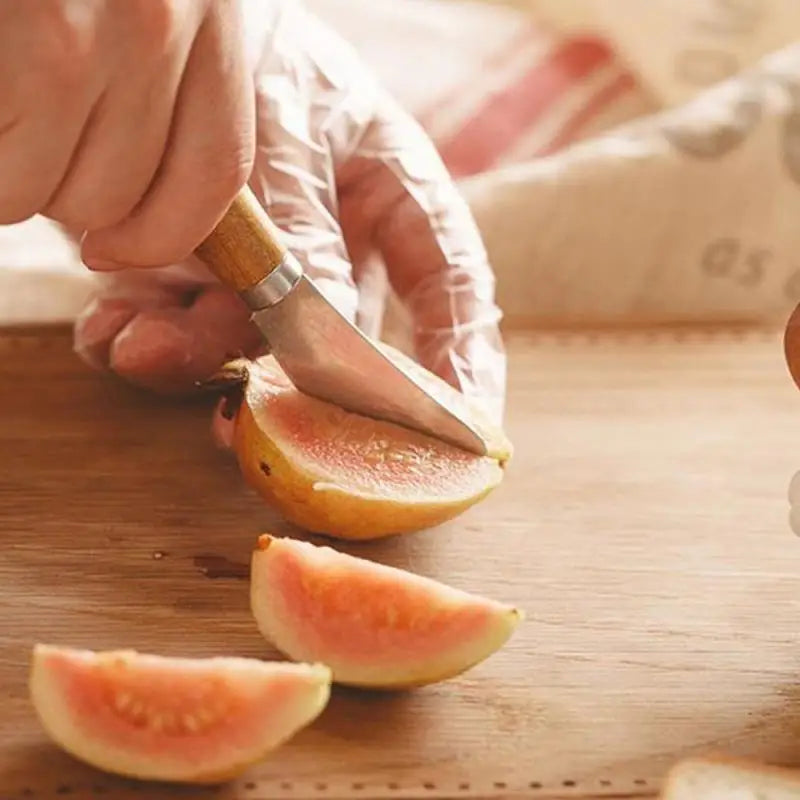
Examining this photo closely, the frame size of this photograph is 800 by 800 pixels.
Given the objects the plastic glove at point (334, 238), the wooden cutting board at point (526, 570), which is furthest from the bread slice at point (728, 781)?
the plastic glove at point (334, 238)

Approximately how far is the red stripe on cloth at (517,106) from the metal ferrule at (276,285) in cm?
78

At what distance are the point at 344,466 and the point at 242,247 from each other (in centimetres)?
19

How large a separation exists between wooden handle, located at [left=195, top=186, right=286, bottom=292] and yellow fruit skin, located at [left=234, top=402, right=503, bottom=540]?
0.39ft

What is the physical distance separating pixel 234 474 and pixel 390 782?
0.40 m

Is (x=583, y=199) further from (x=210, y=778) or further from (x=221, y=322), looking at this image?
(x=210, y=778)

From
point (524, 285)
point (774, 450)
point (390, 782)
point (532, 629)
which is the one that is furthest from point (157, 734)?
point (524, 285)

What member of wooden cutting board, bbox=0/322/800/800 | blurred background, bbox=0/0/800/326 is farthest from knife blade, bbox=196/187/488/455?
blurred background, bbox=0/0/800/326

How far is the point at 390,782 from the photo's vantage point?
0.94 meters

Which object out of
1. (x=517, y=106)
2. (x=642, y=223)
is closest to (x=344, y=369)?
(x=642, y=223)

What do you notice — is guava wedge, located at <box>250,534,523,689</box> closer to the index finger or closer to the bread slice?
the bread slice

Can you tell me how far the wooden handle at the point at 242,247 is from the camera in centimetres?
108

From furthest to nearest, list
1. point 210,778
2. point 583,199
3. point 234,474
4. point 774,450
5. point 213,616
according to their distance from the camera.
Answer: point 583,199 → point 774,450 → point 234,474 → point 213,616 → point 210,778

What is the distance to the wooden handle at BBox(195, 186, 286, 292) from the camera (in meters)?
1.08

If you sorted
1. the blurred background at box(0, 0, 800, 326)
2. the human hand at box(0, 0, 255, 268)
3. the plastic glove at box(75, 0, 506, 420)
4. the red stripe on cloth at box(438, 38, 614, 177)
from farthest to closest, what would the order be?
the red stripe on cloth at box(438, 38, 614, 177) < the blurred background at box(0, 0, 800, 326) < the plastic glove at box(75, 0, 506, 420) < the human hand at box(0, 0, 255, 268)
